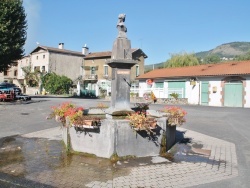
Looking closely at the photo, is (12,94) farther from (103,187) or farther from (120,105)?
(103,187)

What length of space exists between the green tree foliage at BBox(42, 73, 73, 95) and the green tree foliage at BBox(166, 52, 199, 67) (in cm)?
1913

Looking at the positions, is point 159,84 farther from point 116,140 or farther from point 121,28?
point 116,140

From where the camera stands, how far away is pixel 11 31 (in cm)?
2342

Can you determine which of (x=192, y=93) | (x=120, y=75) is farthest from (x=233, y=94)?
(x=120, y=75)

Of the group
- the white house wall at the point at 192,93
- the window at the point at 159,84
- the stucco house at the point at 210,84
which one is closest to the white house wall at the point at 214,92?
the stucco house at the point at 210,84

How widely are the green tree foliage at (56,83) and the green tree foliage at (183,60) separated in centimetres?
1913

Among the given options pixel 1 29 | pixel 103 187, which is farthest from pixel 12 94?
pixel 103 187

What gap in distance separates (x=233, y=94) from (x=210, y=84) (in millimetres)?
2538

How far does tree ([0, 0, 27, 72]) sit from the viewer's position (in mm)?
22850

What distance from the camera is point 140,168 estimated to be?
566 centimetres

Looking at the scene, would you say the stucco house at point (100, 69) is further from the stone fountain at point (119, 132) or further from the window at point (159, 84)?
the stone fountain at point (119, 132)

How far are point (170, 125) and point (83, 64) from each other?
44090 mm

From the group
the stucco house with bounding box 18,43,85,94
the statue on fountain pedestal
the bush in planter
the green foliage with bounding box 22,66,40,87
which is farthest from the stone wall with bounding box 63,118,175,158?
the green foliage with bounding box 22,66,40,87

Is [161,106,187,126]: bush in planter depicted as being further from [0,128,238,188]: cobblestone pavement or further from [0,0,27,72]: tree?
[0,0,27,72]: tree
